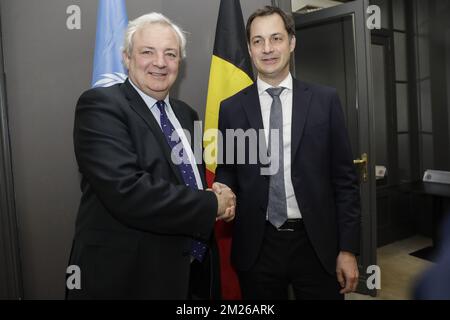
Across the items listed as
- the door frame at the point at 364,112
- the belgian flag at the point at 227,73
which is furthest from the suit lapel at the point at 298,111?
the door frame at the point at 364,112

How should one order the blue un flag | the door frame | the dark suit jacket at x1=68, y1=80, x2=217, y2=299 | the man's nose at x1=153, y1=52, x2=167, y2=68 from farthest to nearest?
1. the door frame
2. the blue un flag
3. the man's nose at x1=153, y1=52, x2=167, y2=68
4. the dark suit jacket at x1=68, y1=80, x2=217, y2=299

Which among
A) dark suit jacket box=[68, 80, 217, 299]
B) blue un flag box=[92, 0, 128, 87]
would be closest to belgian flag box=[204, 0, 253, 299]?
blue un flag box=[92, 0, 128, 87]

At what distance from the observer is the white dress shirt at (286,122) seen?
1.55 meters

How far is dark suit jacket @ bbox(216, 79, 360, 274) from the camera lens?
152 cm

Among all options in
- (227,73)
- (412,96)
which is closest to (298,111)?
(227,73)

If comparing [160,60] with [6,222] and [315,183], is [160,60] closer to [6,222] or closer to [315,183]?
[315,183]

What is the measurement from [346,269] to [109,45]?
1.57 m

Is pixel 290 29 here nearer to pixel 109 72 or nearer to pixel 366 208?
pixel 109 72

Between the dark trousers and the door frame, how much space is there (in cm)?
179

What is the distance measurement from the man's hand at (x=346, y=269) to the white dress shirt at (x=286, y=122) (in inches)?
9.7

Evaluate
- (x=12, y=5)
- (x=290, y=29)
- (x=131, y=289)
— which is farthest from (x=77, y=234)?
(x=12, y=5)

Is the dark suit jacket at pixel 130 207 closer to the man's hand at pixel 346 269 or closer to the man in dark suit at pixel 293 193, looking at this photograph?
the man in dark suit at pixel 293 193

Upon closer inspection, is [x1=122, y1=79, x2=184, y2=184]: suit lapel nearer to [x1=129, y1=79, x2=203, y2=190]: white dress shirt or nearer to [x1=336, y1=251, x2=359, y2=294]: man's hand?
[x1=129, y1=79, x2=203, y2=190]: white dress shirt

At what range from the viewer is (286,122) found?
5.20 ft
